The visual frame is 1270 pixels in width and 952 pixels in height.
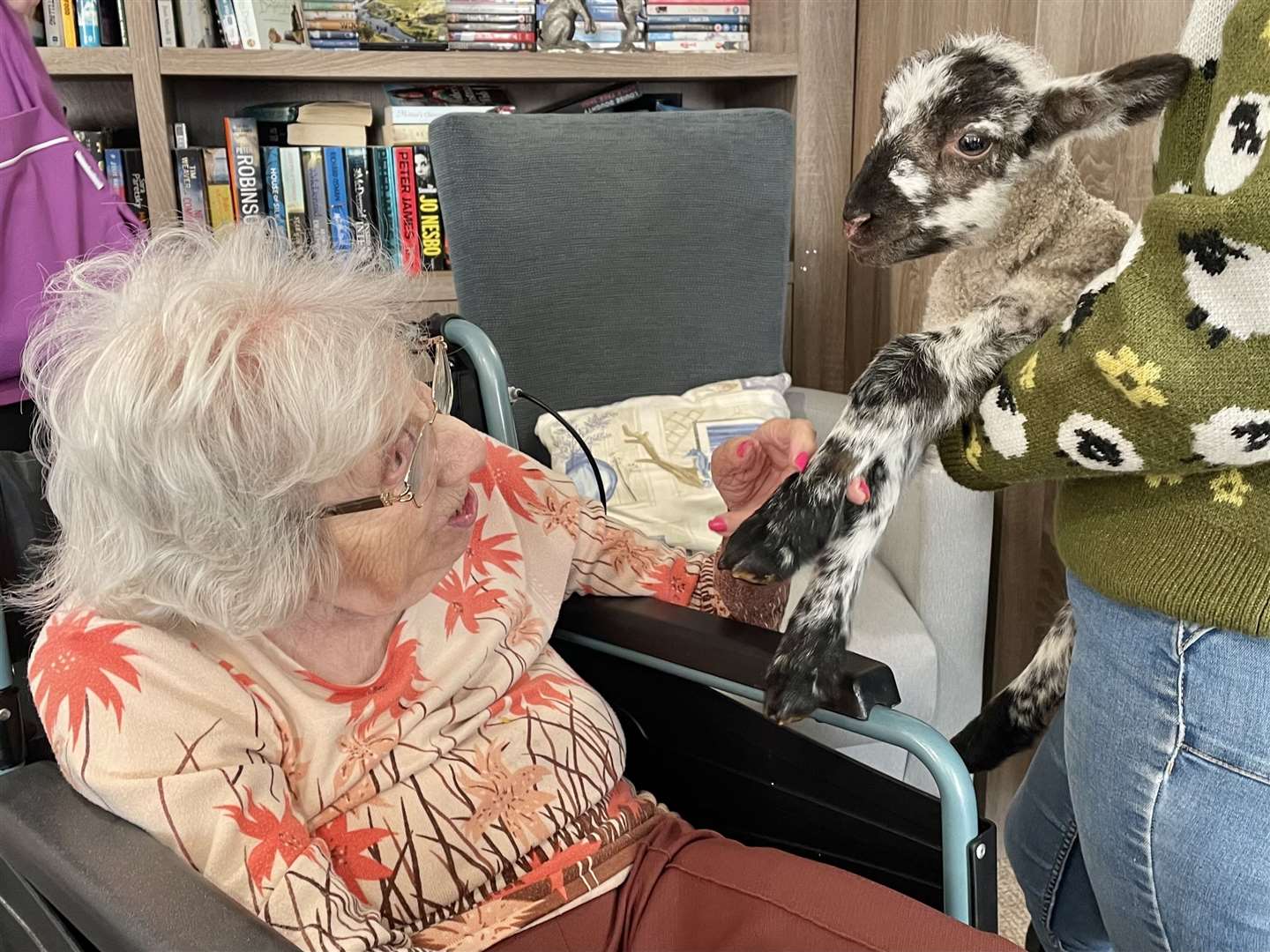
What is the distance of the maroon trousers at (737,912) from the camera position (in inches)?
37.1

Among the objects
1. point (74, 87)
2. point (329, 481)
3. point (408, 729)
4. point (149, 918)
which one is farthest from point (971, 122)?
point (74, 87)

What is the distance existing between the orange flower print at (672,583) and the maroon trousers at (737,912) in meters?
0.27

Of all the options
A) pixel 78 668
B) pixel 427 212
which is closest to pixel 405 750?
pixel 78 668

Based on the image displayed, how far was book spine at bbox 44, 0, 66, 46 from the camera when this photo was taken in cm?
216

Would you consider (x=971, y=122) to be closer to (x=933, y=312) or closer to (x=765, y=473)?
(x=933, y=312)

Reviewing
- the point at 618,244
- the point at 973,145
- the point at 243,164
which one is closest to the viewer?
the point at 973,145

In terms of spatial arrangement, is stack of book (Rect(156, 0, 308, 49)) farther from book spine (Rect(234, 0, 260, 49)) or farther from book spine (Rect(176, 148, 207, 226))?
book spine (Rect(176, 148, 207, 226))

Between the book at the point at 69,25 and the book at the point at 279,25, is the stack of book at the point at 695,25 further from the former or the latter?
the book at the point at 69,25

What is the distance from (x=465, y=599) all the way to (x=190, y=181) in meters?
1.60

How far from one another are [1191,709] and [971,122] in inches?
21.5

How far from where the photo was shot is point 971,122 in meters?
0.98

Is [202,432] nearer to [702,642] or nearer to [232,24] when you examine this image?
[702,642]

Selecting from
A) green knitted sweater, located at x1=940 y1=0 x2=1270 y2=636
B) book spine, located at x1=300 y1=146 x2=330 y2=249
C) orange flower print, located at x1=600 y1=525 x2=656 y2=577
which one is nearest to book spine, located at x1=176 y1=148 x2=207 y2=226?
book spine, located at x1=300 y1=146 x2=330 y2=249

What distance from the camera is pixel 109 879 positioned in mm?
767
